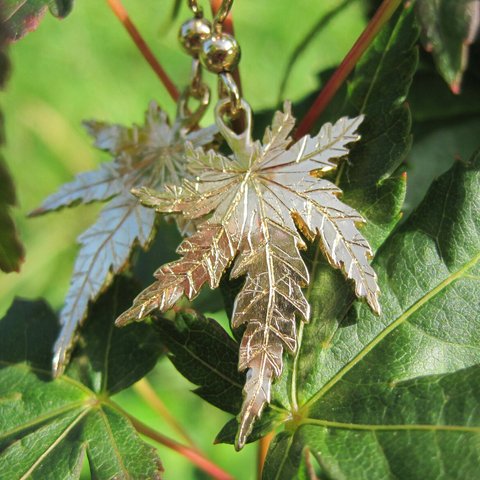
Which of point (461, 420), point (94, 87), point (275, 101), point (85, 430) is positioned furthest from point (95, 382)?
point (94, 87)

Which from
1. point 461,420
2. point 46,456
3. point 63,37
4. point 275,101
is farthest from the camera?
point 63,37

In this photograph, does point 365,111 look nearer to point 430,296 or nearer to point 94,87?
point 430,296

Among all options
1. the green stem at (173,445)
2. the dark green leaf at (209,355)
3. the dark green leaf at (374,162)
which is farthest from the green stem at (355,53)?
the green stem at (173,445)

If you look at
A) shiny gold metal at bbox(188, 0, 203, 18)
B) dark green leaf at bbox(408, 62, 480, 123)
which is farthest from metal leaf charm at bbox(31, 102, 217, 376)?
dark green leaf at bbox(408, 62, 480, 123)

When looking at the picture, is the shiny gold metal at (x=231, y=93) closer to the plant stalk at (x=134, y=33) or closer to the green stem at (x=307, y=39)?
the plant stalk at (x=134, y=33)

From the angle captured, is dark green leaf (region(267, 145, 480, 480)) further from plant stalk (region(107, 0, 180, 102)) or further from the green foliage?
plant stalk (region(107, 0, 180, 102))

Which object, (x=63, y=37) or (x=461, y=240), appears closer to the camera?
(x=461, y=240)

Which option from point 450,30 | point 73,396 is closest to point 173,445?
point 73,396
